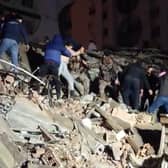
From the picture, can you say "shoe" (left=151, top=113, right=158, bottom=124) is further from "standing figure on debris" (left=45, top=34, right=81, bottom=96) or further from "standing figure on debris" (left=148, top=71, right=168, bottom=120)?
"standing figure on debris" (left=45, top=34, right=81, bottom=96)

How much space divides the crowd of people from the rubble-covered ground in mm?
460

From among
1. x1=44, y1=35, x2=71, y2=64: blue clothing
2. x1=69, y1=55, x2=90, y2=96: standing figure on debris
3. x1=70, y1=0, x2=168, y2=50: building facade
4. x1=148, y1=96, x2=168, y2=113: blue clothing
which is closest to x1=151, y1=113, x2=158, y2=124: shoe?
x1=148, y1=96, x2=168, y2=113: blue clothing

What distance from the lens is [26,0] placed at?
28.8 meters

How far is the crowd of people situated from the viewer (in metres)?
16.0

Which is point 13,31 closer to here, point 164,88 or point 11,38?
point 11,38

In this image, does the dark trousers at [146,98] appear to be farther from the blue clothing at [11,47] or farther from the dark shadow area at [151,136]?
the blue clothing at [11,47]

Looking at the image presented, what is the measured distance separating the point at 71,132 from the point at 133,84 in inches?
178

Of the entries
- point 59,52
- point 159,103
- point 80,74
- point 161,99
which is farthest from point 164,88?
point 59,52

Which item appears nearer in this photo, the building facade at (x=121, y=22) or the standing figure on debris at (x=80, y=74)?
the standing figure on debris at (x=80, y=74)

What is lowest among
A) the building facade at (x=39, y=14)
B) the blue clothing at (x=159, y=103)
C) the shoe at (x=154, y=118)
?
the shoe at (x=154, y=118)

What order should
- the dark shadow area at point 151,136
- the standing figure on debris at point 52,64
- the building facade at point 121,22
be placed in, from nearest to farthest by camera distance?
1. the dark shadow area at point 151,136
2. the standing figure on debris at point 52,64
3. the building facade at point 121,22

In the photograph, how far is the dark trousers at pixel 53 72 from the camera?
15844 mm

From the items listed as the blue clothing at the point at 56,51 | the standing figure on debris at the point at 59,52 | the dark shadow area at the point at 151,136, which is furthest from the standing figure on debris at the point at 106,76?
the dark shadow area at the point at 151,136

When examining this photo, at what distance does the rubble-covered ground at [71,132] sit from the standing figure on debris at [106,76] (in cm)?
107
